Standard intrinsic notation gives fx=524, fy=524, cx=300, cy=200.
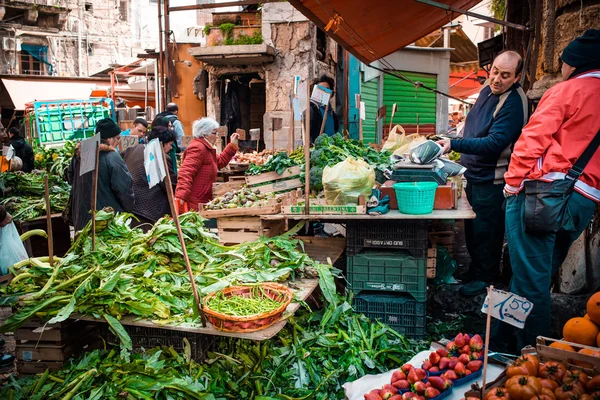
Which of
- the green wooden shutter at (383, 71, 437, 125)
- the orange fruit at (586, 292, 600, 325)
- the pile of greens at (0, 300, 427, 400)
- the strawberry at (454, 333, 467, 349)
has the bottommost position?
the pile of greens at (0, 300, 427, 400)

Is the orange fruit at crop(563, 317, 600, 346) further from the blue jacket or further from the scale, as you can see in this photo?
the blue jacket

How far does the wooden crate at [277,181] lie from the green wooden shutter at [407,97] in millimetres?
12656

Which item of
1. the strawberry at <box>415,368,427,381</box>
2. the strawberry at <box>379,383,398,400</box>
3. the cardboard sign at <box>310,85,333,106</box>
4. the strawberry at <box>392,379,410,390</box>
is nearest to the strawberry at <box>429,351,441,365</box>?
the strawberry at <box>415,368,427,381</box>

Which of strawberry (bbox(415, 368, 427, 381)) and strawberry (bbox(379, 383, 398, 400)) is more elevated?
strawberry (bbox(415, 368, 427, 381))

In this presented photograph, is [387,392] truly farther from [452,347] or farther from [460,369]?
[452,347]

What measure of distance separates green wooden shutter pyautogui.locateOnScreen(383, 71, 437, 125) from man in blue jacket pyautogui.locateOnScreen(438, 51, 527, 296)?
42.1ft

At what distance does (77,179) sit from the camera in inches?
228

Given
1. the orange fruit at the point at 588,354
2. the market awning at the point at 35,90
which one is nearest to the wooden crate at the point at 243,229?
the orange fruit at the point at 588,354

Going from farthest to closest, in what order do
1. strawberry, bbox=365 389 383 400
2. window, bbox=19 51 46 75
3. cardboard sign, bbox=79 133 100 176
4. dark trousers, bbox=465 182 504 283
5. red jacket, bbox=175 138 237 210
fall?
window, bbox=19 51 46 75 → red jacket, bbox=175 138 237 210 → dark trousers, bbox=465 182 504 283 → cardboard sign, bbox=79 133 100 176 → strawberry, bbox=365 389 383 400

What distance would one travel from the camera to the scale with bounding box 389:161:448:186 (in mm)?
4578

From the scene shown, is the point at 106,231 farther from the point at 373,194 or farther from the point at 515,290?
the point at 515,290

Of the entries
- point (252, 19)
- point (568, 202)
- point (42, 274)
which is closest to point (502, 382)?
point (568, 202)

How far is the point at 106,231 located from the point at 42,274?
0.80 metres

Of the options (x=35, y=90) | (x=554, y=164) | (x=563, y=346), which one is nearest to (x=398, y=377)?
(x=563, y=346)
